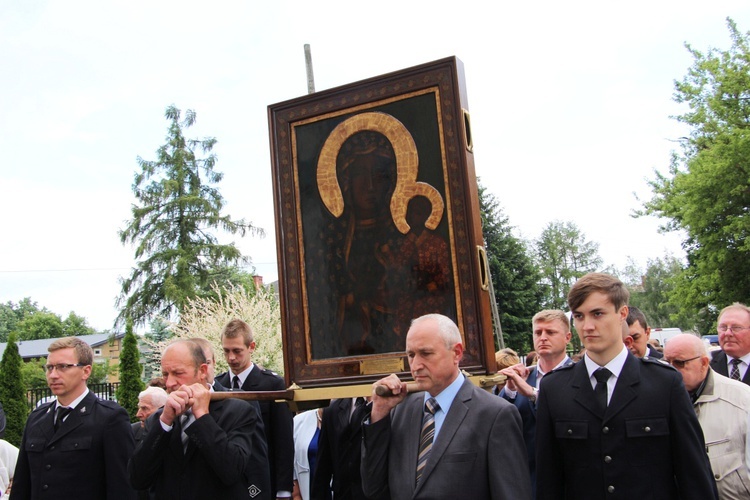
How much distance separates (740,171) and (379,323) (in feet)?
84.6

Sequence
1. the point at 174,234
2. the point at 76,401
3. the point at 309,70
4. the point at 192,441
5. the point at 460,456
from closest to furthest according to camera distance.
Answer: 1. the point at 460,456
2. the point at 192,441
3. the point at 76,401
4. the point at 309,70
5. the point at 174,234

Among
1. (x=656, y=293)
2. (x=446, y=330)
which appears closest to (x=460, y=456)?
(x=446, y=330)

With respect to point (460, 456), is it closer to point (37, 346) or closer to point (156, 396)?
point (156, 396)

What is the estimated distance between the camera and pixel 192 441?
13.7 ft

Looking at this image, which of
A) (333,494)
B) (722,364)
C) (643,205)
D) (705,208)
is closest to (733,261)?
(705,208)

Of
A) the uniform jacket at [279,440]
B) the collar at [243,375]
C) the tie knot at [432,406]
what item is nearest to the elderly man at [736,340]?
the tie knot at [432,406]

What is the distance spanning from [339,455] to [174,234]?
3277cm

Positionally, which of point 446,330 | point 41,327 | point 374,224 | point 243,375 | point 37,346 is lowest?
point 243,375

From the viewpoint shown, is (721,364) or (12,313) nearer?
(721,364)

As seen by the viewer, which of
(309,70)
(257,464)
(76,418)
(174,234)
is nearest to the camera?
(257,464)

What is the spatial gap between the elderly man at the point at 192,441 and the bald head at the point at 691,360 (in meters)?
2.89

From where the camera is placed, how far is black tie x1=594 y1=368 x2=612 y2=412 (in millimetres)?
3701

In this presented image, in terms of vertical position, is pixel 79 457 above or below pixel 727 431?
above

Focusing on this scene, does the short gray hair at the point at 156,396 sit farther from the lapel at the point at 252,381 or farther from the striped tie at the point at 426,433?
the striped tie at the point at 426,433
